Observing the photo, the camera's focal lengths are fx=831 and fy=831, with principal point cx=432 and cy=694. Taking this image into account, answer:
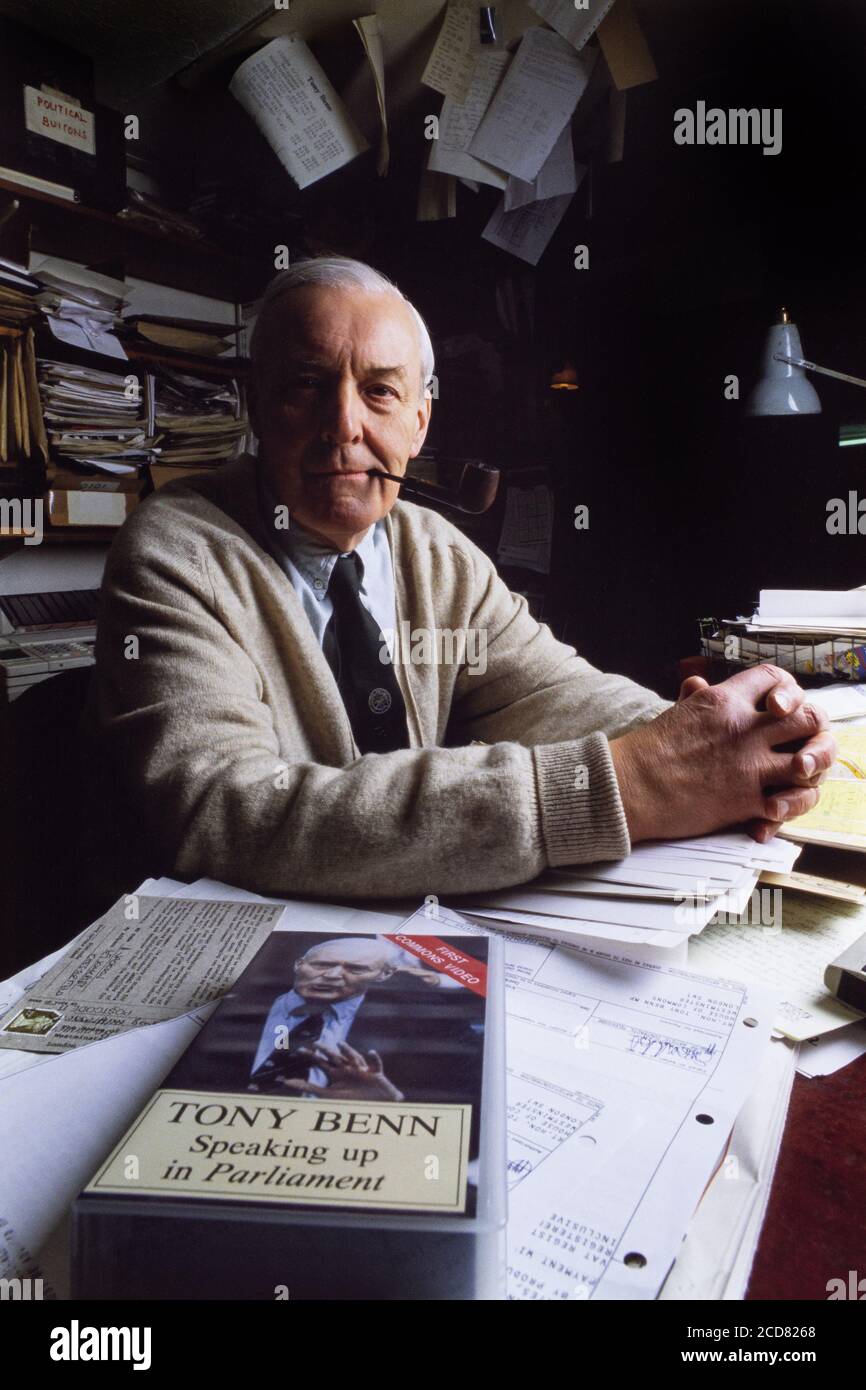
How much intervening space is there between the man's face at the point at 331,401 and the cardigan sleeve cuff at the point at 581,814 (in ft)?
1.63

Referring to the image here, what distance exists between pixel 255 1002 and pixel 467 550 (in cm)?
92

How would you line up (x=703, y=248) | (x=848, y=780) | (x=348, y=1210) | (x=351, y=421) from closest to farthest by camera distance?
(x=348, y=1210) → (x=848, y=780) → (x=351, y=421) → (x=703, y=248)

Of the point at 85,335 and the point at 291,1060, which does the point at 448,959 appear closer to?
the point at 291,1060

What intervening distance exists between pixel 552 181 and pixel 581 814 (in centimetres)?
181

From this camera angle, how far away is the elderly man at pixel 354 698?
0.63 m

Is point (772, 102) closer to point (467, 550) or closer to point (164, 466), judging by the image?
point (467, 550)

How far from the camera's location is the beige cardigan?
62cm

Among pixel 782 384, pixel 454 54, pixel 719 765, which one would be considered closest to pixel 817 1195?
pixel 719 765

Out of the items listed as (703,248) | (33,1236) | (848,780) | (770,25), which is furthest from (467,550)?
(770,25)

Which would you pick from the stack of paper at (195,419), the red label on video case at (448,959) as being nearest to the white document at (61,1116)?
the red label on video case at (448,959)

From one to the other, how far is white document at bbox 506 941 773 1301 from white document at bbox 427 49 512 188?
1801 millimetres

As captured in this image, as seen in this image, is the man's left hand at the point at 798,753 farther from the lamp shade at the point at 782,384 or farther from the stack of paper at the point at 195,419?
the stack of paper at the point at 195,419

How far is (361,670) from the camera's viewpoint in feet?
3.50
